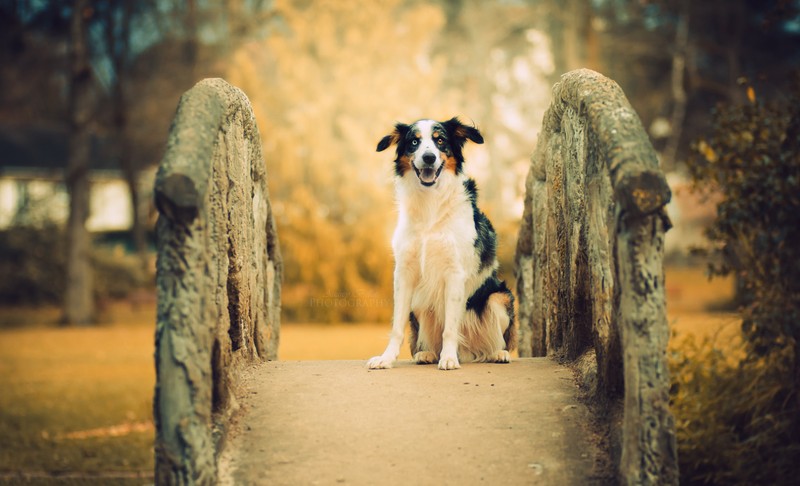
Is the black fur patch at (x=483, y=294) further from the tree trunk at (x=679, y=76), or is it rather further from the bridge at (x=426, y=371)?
the tree trunk at (x=679, y=76)

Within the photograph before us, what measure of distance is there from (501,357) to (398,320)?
0.67 metres

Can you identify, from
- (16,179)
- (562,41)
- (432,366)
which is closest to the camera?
(432,366)

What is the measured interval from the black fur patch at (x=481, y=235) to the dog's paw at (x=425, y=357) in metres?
0.59

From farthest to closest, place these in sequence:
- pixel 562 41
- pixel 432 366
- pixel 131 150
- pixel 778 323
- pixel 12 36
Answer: pixel 131 150 < pixel 12 36 < pixel 562 41 < pixel 778 323 < pixel 432 366

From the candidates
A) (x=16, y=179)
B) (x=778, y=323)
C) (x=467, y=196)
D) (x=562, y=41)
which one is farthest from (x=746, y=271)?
(x=16, y=179)

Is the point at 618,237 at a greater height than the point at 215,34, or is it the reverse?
the point at 215,34

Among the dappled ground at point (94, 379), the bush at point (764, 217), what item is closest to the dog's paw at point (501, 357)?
the dappled ground at point (94, 379)

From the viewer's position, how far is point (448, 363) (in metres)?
4.66

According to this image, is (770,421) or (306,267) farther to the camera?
(306,267)

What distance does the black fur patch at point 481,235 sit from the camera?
5.08 m

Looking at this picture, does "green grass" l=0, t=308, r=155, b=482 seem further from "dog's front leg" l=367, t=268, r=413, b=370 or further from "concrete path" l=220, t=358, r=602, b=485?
"concrete path" l=220, t=358, r=602, b=485

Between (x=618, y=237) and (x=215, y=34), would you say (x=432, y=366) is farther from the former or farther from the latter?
(x=215, y=34)

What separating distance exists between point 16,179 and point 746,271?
97.4 ft

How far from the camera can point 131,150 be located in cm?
2217
